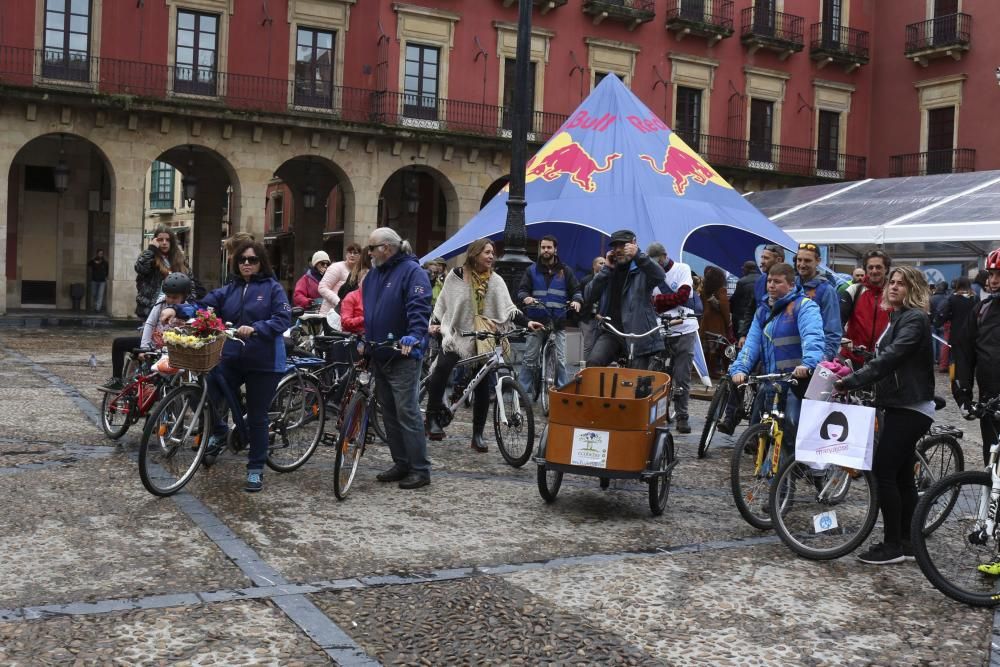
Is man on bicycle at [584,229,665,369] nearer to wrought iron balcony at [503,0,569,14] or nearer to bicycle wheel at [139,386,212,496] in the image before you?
bicycle wheel at [139,386,212,496]

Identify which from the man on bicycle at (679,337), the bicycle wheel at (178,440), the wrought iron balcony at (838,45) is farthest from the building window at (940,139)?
the bicycle wheel at (178,440)

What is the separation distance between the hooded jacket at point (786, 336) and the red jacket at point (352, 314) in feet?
10.9

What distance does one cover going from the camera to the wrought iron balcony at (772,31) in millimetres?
31250

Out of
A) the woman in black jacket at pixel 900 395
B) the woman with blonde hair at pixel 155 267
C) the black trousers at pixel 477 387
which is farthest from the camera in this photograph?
the woman with blonde hair at pixel 155 267

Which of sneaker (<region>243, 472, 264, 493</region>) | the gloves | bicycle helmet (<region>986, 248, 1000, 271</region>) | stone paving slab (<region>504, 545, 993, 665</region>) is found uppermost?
bicycle helmet (<region>986, 248, 1000, 271</region>)

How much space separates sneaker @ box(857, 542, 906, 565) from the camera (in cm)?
543

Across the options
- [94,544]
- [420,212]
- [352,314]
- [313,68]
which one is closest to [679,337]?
[352,314]

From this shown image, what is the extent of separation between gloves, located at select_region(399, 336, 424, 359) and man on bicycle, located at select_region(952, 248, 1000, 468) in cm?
325

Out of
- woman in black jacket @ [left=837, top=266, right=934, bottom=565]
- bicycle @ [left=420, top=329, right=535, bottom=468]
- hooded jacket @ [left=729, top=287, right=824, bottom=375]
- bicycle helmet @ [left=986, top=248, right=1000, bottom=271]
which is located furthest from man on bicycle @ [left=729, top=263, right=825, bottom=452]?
bicycle @ [left=420, top=329, right=535, bottom=468]

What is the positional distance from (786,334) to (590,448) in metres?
1.44

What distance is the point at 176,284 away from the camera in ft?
25.4

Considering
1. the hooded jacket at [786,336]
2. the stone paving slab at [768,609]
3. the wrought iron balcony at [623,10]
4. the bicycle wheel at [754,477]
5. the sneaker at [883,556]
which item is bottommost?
the stone paving slab at [768,609]

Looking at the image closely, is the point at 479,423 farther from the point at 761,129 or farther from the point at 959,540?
the point at 761,129

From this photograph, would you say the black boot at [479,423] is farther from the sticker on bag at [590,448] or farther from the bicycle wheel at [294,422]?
the sticker on bag at [590,448]
